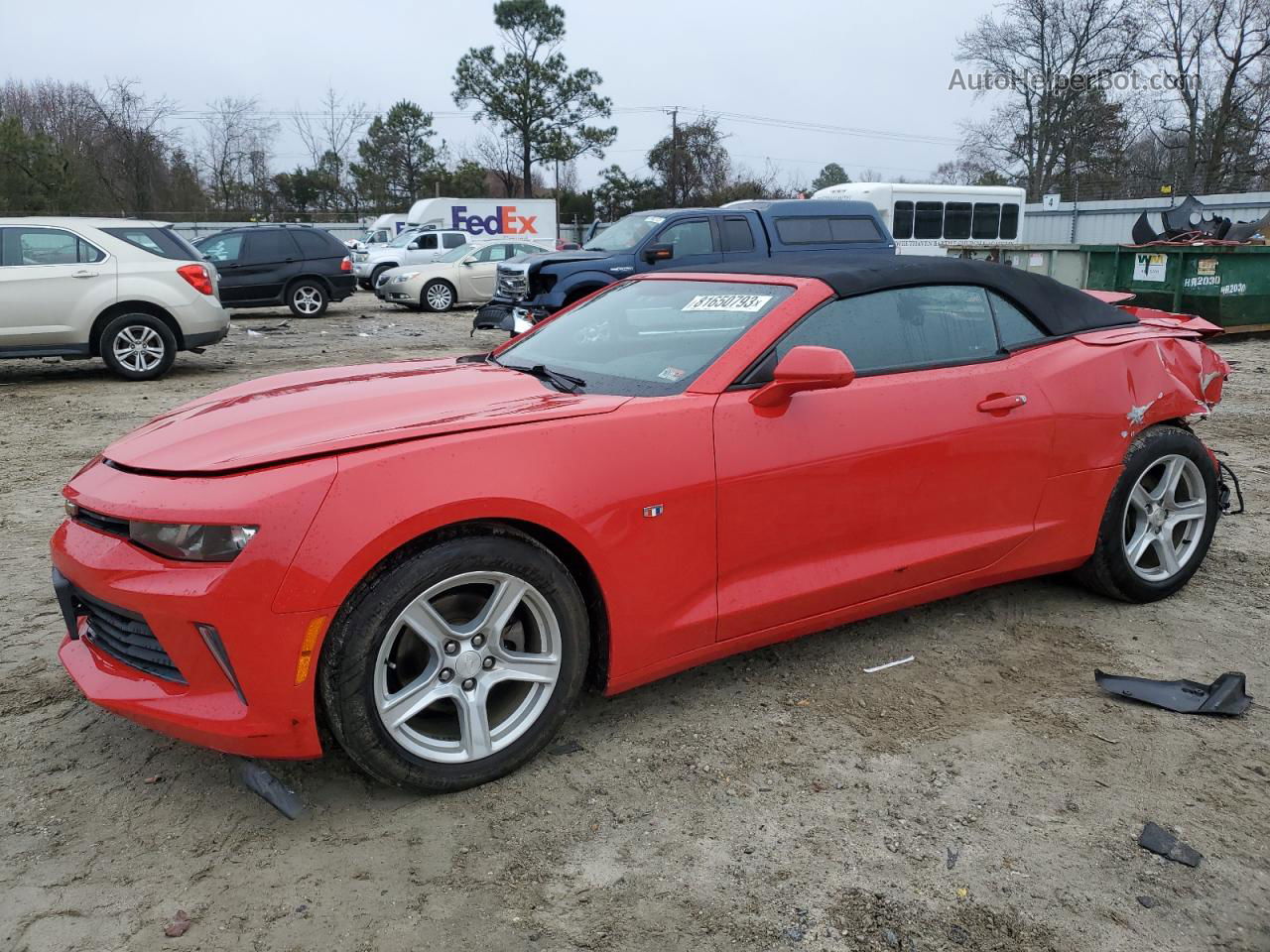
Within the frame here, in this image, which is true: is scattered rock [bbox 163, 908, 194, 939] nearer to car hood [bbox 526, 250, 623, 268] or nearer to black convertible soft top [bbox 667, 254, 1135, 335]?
black convertible soft top [bbox 667, 254, 1135, 335]

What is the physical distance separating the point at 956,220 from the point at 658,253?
14.3 metres

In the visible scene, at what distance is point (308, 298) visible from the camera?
17.5 m

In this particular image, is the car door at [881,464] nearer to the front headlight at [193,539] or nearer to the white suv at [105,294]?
the front headlight at [193,539]

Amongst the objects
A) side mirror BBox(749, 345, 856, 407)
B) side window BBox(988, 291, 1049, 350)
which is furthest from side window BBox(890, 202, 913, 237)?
side mirror BBox(749, 345, 856, 407)

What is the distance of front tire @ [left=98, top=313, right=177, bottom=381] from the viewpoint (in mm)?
10031

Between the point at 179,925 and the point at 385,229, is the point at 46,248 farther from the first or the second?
the point at 385,229

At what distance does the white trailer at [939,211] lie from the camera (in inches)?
893

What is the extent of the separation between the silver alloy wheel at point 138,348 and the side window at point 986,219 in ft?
64.8

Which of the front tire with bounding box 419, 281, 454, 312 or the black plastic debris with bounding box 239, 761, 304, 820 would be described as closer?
the black plastic debris with bounding box 239, 761, 304, 820

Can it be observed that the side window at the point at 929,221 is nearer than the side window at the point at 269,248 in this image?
No

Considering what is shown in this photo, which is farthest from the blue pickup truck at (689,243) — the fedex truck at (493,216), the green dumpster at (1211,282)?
the fedex truck at (493,216)

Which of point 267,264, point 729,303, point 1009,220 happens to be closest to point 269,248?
point 267,264

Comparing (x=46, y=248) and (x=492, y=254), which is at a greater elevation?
(x=492, y=254)

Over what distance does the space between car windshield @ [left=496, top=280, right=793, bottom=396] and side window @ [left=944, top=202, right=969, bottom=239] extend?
21509mm
